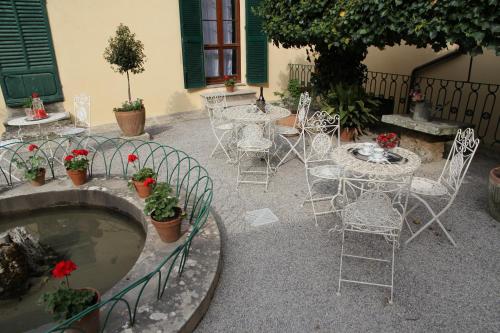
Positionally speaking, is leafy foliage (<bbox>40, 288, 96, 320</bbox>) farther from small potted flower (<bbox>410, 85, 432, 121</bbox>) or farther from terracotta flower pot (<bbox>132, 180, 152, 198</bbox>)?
small potted flower (<bbox>410, 85, 432, 121</bbox>)

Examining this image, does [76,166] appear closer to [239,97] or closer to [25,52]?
[25,52]

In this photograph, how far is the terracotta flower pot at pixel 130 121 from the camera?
5.98 metres

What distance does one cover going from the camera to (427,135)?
5160 mm

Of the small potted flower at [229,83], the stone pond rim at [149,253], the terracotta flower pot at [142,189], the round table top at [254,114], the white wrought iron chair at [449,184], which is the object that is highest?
the small potted flower at [229,83]

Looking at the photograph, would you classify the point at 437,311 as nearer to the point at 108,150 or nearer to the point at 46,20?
the point at 108,150

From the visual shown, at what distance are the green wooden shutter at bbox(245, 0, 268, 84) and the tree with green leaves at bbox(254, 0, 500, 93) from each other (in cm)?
162

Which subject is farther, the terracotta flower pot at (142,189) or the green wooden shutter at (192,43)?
the green wooden shutter at (192,43)

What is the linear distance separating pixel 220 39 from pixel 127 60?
115 inches

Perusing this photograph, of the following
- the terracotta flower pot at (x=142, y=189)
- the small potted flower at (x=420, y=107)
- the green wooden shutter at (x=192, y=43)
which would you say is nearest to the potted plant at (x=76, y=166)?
the terracotta flower pot at (x=142, y=189)

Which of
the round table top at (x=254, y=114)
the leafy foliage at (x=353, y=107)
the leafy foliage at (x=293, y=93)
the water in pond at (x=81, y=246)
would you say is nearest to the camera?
the water in pond at (x=81, y=246)

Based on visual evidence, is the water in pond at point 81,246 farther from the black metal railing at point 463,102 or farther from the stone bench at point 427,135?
the black metal railing at point 463,102

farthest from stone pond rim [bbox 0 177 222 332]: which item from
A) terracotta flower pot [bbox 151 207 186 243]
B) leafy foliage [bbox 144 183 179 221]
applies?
leafy foliage [bbox 144 183 179 221]

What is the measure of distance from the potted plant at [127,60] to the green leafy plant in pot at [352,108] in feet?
11.4

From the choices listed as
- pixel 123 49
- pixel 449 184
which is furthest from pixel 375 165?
pixel 123 49
